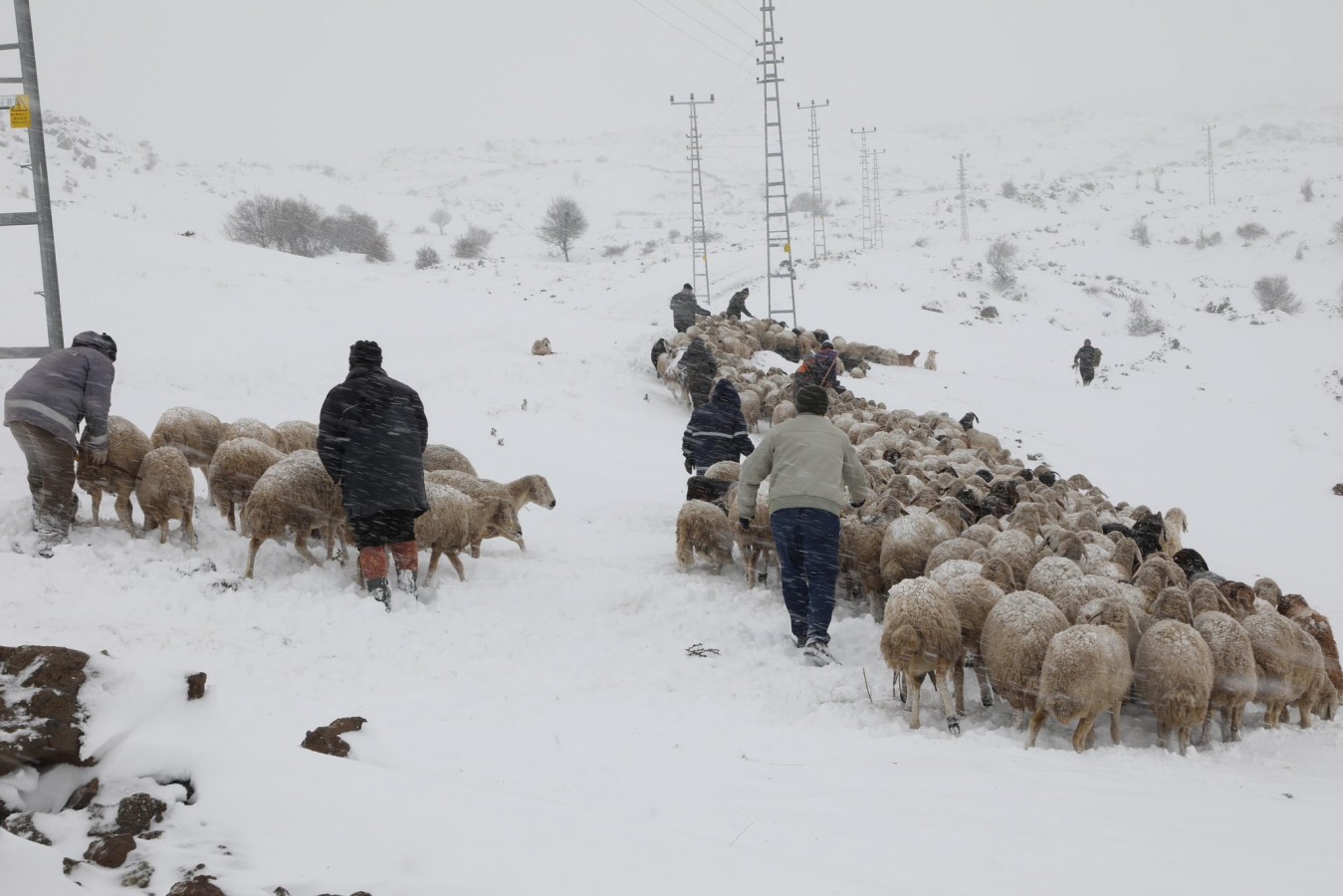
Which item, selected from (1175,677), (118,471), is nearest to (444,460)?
(118,471)

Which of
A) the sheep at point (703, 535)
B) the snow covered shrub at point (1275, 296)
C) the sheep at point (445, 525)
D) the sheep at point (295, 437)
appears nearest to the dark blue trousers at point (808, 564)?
the sheep at point (703, 535)

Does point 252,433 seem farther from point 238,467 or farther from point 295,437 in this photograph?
point 238,467

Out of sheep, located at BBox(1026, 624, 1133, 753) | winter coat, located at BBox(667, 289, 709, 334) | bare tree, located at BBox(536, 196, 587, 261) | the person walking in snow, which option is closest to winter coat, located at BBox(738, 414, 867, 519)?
sheep, located at BBox(1026, 624, 1133, 753)

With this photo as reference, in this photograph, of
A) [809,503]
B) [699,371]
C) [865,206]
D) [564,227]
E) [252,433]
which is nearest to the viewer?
[809,503]

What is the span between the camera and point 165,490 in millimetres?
7117

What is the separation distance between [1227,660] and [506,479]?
860 centimetres

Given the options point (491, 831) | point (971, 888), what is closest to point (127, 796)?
point (491, 831)

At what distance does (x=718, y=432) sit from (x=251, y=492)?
4936 mm

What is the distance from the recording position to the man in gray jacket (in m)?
6.35

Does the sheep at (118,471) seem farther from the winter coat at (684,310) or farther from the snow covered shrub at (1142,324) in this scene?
the snow covered shrub at (1142,324)

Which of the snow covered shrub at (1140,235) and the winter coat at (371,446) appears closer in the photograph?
the winter coat at (371,446)

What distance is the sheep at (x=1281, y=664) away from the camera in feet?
17.3

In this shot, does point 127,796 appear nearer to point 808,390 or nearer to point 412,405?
point 412,405

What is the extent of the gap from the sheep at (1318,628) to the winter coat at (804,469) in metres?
3.08
